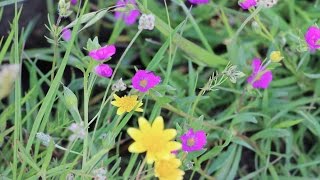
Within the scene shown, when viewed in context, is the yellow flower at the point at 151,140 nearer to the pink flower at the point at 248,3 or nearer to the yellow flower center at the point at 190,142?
the yellow flower center at the point at 190,142

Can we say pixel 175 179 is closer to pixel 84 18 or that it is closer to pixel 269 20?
pixel 84 18

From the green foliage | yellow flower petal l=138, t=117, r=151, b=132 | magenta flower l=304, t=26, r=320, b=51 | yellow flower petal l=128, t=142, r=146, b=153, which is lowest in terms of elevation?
the green foliage

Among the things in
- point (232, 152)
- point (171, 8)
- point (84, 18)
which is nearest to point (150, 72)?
point (84, 18)

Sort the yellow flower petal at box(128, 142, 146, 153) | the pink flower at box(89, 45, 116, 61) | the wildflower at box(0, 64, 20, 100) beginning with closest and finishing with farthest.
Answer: the wildflower at box(0, 64, 20, 100), the yellow flower petal at box(128, 142, 146, 153), the pink flower at box(89, 45, 116, 61)

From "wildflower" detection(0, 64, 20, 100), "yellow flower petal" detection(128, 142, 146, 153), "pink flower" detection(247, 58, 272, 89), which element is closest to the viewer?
"wildflower" detection(0, 64, 20, 100)

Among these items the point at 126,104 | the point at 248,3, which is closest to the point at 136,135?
the point at 126,104

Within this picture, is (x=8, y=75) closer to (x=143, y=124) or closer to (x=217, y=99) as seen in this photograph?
(x=143, y=124)

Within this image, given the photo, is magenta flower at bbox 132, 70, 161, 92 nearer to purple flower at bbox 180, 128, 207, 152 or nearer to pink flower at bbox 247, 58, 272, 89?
purple flower at bbox 180, 128, 207, 152

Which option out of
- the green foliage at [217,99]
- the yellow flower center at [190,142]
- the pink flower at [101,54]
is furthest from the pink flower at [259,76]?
the pink flower at [101,54]

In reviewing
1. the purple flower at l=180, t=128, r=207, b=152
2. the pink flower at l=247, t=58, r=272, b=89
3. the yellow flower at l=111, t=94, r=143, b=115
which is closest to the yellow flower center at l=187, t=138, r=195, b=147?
the purple flower at l=180, t=128, r=207, b=152
